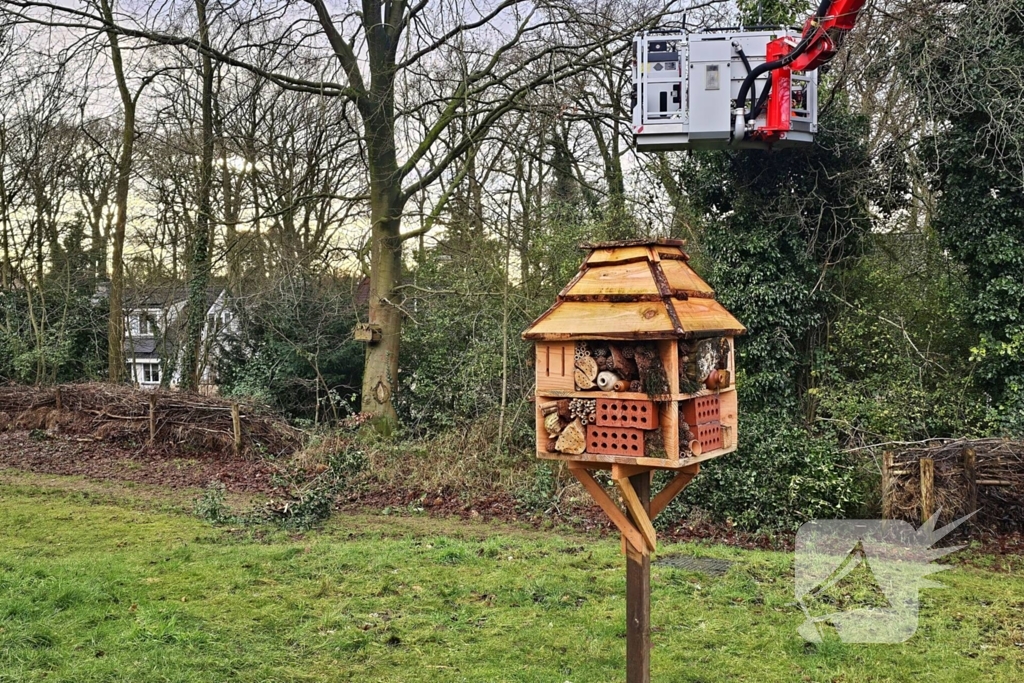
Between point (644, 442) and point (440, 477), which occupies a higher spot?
point (644, 442)

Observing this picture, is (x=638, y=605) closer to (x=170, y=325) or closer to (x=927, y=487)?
(x=927, y=487)

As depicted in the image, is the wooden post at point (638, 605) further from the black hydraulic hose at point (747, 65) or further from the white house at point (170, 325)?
the white house at point (170, 325)

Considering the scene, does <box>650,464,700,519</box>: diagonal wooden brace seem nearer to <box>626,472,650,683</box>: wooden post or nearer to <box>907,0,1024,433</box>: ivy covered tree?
<box>626,472,650,683</box>: wooden post

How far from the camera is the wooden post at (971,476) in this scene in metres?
7.43

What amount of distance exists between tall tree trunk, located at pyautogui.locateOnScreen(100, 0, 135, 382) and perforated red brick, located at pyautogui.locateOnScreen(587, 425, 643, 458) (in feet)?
48.9

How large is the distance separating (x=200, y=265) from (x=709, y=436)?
13398mm

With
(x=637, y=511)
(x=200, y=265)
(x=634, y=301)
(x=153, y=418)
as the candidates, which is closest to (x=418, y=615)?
(x=637, y=511)

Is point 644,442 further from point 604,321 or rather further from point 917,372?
point 917,372

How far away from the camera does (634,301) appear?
310 centimetres

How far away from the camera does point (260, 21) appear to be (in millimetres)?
10797

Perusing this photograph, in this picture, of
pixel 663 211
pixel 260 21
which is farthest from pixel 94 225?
pixel 663 211

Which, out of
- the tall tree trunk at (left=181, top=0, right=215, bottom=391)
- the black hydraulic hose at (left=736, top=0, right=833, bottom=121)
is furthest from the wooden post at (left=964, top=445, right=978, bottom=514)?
the tall tree trunk at (left=181, top=0, right=215, bottom=391)

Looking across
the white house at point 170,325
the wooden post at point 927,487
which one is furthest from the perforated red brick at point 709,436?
the white house at point 170,325

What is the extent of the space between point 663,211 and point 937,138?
338 cm
